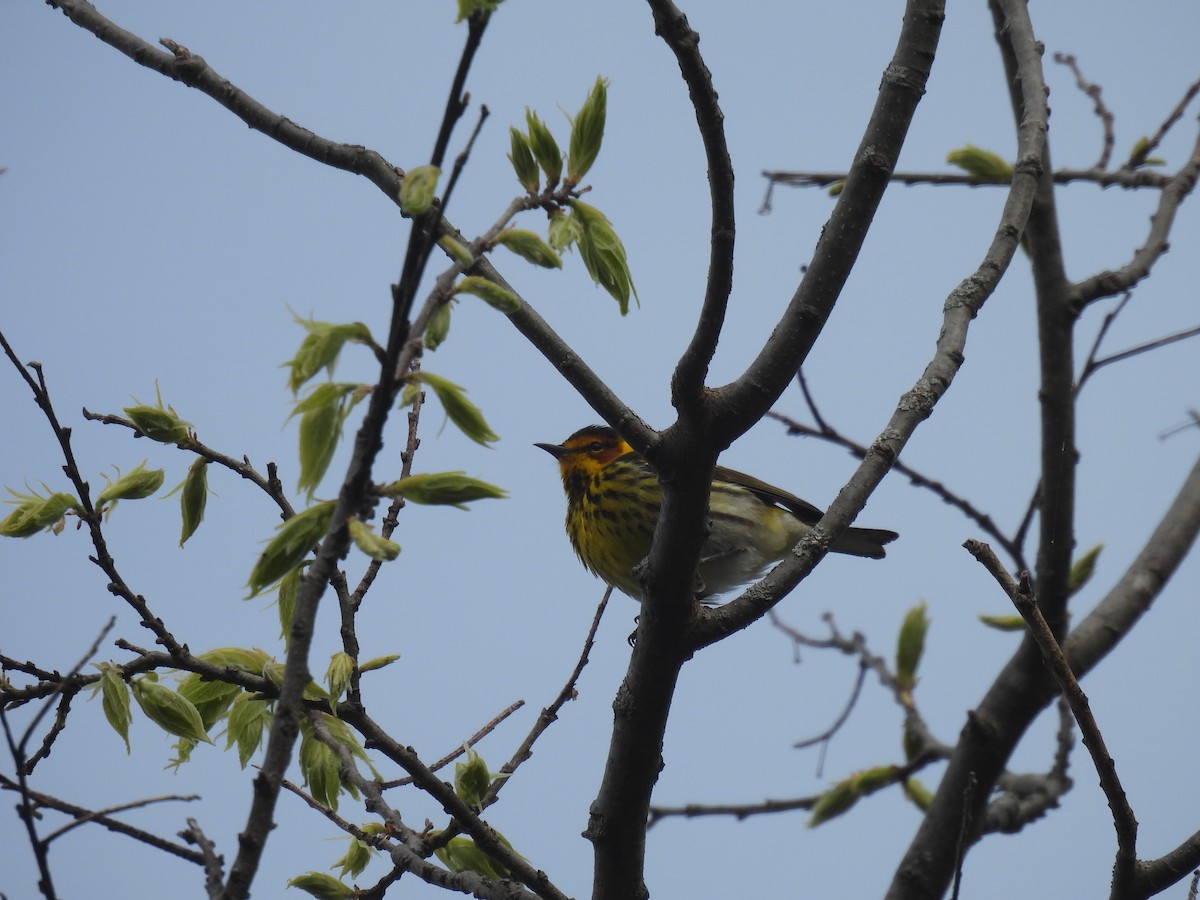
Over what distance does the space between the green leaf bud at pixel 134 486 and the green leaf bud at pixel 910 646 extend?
3.71m

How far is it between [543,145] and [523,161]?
0.16ft

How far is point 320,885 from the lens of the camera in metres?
2.87

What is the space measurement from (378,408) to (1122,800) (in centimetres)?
168

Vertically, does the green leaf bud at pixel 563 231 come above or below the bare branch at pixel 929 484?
below

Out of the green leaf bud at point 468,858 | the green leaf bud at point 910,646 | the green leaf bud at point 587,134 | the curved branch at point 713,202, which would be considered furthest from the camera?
the green leaf bud at point 910,646

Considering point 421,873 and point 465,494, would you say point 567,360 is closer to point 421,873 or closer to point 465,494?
point 465,494

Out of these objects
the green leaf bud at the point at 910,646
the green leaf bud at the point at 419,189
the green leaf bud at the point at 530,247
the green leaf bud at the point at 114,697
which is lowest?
the green leaf bud at the point at 114,697

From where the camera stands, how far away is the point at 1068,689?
2242mm

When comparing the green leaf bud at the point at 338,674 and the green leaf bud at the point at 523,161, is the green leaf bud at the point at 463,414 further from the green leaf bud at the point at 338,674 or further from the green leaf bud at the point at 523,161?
the green leaf bud at the point at 338,674

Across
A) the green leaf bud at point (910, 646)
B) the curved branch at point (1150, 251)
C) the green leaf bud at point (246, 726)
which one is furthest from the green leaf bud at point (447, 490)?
the green leaf bud at point (910, 646)

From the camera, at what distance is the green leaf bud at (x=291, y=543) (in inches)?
67.9

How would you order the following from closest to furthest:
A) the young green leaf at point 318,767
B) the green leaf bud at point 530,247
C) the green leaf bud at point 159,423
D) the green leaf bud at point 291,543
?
the green leaf bud at point 291,543
the green leaf bud at point 530,247
the green leaf bud at point 159,423
the young green leaf at point 318,767

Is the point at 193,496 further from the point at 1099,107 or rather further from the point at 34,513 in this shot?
the point at 1099,107

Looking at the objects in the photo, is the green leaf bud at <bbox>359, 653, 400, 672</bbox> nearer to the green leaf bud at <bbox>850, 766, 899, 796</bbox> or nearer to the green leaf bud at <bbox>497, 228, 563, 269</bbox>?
the green leaf bud at <bbox>497, 228, 563, 269</bbox>
